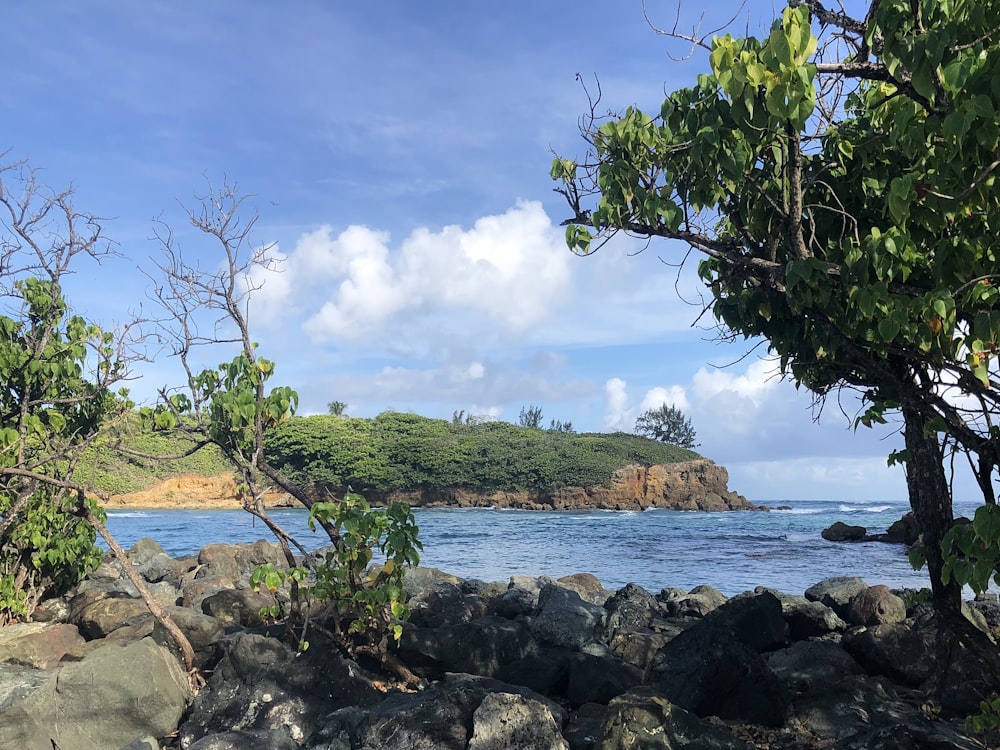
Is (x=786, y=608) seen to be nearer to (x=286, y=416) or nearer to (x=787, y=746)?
(x=787, y=746)

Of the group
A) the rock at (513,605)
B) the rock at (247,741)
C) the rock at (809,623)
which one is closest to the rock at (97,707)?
the rock at (247,741)

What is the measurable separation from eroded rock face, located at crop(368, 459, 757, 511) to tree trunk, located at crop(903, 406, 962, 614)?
74118 millimetres

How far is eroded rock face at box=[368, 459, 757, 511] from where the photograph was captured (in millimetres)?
79875

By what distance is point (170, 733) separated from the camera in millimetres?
6328

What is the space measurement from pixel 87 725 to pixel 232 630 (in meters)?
2.15

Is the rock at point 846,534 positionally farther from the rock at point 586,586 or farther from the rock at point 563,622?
the rock at point 563,622

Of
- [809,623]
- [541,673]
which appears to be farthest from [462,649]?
[809,623]

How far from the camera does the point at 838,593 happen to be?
1306cm

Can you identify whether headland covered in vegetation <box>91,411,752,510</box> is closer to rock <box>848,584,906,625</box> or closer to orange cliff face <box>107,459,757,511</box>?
orange cliff face <box>107,459,757,511</box>

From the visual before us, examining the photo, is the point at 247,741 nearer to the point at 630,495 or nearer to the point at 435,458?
the point at 435,458

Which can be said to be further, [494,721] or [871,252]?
[494,721]

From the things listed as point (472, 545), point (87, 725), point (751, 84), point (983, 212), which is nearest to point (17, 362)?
point (87, 725)

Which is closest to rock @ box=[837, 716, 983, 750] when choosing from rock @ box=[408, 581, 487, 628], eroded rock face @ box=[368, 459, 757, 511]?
rock @ box=[408, 581, 487, 628]

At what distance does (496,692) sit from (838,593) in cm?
926
